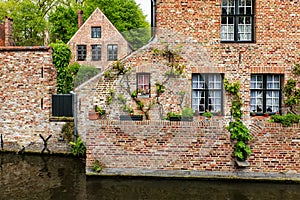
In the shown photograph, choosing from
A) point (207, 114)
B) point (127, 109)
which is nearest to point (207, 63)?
point (207, 114)

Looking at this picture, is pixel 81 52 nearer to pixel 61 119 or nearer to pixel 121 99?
pixel 61 119

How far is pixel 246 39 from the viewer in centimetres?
944

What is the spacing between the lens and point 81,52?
1064 inches

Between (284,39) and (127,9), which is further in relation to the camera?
(127,9)

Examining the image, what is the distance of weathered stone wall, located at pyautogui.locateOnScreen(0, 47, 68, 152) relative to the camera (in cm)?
1126

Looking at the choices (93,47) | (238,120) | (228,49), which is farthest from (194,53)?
(93,47)

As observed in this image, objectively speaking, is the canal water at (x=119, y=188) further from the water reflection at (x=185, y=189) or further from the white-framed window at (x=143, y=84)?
the white-framed window at (x=143, y=84)

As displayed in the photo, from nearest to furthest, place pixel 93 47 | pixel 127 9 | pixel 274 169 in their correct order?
pixel 274 169 < pixel 93 47 < pixel 127 9

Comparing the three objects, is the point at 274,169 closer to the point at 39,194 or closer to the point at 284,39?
the point at 284,39

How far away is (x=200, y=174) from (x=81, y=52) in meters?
21.0

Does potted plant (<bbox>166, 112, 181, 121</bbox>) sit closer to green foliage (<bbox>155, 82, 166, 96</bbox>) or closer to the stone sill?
green foliage (<bbox>155, 82, 166, 96</bbox>)

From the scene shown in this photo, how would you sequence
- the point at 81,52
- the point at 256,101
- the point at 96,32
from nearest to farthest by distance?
1. the point at 256,101
2. the point at 96,32
3. the point at 81,52

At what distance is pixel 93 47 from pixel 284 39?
19973 mm

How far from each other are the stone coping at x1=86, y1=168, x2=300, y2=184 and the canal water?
14cm
